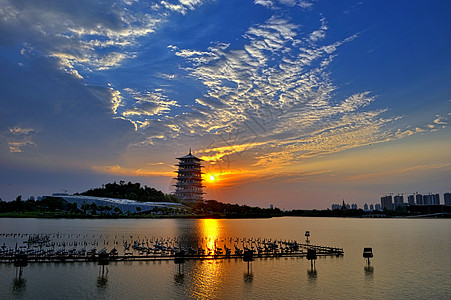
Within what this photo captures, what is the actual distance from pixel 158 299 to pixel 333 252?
130 feet

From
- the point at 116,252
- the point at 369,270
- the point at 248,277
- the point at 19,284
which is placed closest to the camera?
the point at 19,284

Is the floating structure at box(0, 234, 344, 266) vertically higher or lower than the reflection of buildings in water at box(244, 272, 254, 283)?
higher

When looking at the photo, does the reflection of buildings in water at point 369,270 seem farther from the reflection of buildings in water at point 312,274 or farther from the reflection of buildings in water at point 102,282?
the reflection of buildings in water at point 102,282

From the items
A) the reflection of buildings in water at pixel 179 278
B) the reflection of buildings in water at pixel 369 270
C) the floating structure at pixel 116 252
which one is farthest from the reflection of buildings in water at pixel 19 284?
the reflection of buildings in water at pixel 369 270

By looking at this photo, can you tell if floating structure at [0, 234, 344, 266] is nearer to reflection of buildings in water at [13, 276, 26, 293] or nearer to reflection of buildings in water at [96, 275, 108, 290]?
reflection of buildings in water at [96, 275, 108, 290]

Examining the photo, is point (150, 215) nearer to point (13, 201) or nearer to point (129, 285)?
point (13, 201)

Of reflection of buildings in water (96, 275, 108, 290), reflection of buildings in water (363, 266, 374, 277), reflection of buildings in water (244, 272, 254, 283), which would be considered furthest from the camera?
reflection of buildings in water (363, 266, 374, 277)

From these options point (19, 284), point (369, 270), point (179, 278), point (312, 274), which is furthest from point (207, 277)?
point (369, 270)

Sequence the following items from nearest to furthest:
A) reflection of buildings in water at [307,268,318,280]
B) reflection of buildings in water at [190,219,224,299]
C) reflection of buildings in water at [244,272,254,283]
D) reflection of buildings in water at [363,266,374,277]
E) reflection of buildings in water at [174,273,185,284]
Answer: reflection of buildings in water at [190,219,224,299] < reflection of buildings in water at [174,273,185,284] < reflection of buildings in water at [244,272,254,283] < reflection of buildings in water at [307,268,318,280] < reflection of buildings in water at [363,266,374,277]

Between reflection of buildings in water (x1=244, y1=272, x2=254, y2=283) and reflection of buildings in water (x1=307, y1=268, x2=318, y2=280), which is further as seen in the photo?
reflection of buildings in water (x1=307, y1=268, x2=318, y2=280)

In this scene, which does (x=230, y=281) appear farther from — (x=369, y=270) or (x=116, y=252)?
(x=116, y=252)

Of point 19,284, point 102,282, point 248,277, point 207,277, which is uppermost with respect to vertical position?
point 19,284

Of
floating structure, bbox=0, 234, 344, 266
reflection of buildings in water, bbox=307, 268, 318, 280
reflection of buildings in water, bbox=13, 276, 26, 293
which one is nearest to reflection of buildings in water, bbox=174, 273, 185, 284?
floating structure, bbox=0, 234, 344, 266

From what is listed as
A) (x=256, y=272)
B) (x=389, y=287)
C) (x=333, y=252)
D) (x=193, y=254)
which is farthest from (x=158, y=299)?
(x=333, y=252)
